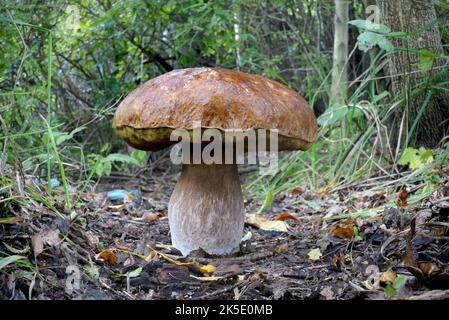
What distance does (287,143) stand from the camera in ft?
6.78

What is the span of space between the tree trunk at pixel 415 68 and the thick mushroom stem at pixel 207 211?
5.28ft

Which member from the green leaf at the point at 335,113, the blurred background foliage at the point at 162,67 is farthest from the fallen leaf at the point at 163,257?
the green leaf at the point at 335,113

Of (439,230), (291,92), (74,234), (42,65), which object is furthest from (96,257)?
(42,65)

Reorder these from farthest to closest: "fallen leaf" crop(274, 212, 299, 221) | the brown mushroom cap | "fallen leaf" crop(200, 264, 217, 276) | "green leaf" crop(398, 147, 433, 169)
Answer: "fallen leaf" crop(274, 212, 299, 221) < "green leaf" crop(398, 147, 433, 169) < "fallen leaf" crop(200, 264, 217, 276) < the brown mushroom cap

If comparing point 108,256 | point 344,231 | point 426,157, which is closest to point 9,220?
point 108,256

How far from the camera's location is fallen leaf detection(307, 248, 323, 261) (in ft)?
7.06

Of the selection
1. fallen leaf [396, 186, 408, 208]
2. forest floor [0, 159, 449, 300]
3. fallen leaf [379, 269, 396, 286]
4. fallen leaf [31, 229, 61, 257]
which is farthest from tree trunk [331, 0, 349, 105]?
fallen leaf [31, 229, 61, 257]

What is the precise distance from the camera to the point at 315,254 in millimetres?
2189

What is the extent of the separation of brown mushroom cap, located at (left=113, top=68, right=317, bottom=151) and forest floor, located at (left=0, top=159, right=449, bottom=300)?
54 centimetres

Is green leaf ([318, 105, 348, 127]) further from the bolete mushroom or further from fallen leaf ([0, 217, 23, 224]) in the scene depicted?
fallen leaf ([0, 217, 23, 224])

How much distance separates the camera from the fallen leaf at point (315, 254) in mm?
2151

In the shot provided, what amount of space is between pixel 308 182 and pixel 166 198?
53.2 inches

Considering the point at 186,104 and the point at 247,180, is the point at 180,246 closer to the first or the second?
the point at 186,104

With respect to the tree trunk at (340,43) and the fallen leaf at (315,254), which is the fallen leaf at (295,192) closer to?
the tree trunk at (340,43)
